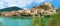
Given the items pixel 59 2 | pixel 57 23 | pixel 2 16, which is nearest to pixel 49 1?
pixel 59 2

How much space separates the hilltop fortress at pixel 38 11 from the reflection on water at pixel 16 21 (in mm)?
83

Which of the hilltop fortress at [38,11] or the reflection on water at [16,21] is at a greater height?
the hilltop fortress at [38,11]

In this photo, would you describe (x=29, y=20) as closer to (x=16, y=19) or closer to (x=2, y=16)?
(x=16, y=19)

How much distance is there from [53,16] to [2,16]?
84 cm

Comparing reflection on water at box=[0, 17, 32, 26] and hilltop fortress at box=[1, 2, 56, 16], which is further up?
hilltop fortress at box=[1, 2, 56, 16]

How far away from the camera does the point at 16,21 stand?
2537 millimetres

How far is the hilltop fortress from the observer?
2.49m

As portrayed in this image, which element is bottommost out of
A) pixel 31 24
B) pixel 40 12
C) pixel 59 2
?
pixel 31 24

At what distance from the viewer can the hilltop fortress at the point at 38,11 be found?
249 cm

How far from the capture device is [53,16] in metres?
2.46

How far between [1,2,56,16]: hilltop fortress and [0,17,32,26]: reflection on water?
0.08 metres

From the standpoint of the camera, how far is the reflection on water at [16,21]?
251 centimetres

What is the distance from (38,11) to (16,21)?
0.40m

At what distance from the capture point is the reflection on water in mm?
2514
